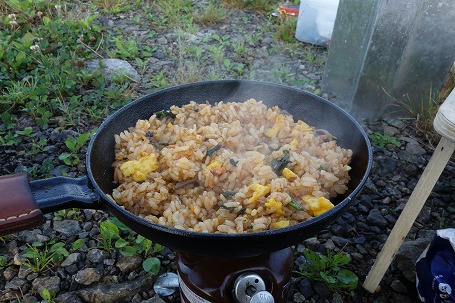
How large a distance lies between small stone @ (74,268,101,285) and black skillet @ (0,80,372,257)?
3.50 ft

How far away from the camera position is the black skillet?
1634 mm

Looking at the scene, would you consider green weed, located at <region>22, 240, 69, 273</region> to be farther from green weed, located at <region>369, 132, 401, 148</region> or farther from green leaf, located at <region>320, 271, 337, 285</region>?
green weed, located at <region>369, 132, 401, 148</region>

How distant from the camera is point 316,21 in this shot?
582 cm

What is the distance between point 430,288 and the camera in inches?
108

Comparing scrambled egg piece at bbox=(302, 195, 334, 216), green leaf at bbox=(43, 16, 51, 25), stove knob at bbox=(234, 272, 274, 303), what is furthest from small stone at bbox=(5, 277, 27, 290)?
green leaf at bbox=(43, 16, 51, 25)

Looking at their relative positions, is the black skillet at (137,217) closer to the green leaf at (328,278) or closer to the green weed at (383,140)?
the green leaf at (328,278)

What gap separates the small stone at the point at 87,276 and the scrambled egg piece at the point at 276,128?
1.58m

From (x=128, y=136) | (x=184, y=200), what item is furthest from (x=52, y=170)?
(x=184, y=200)

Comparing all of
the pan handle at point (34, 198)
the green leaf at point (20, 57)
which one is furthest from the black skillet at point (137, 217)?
the green leaf at point (20, 57)

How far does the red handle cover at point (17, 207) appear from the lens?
1.63 metres

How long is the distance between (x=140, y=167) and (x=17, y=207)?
2.06 ft

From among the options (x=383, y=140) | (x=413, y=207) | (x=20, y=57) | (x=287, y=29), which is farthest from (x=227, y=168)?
(x=287, y=29)

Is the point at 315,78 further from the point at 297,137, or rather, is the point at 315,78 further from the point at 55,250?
the point at 55,250

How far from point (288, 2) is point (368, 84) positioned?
3201 mm
